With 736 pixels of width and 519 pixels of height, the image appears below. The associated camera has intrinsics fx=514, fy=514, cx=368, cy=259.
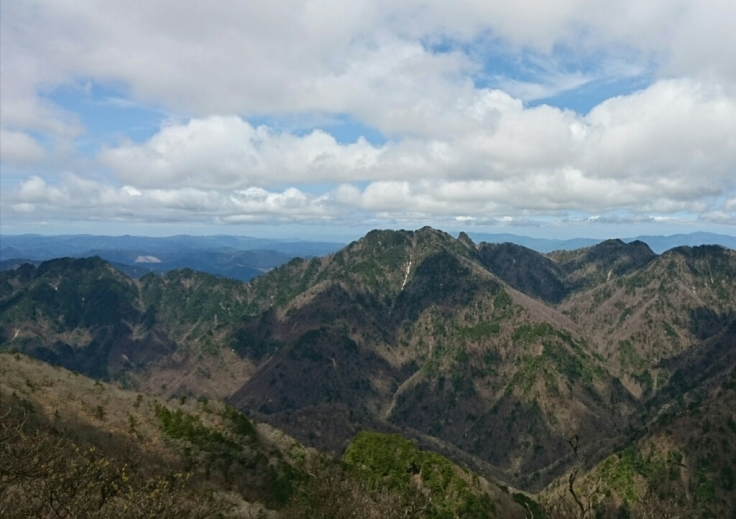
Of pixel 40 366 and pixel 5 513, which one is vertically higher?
pixel 5 513

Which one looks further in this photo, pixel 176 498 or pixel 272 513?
pixel 272 513

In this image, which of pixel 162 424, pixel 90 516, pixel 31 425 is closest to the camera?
pixel 90 516

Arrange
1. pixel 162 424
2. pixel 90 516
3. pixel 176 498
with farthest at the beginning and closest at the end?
pixel 162 424 → pixel 176 498 → pixel 90 516

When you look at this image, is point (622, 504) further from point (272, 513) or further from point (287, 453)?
point (272, 513)

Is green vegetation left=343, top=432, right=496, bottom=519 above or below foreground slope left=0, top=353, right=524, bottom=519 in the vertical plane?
below

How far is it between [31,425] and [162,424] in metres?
32.1

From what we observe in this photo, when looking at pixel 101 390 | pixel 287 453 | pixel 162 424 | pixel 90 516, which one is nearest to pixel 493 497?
pixel 287 453

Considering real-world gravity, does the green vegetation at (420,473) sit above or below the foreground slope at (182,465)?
below

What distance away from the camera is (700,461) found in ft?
641

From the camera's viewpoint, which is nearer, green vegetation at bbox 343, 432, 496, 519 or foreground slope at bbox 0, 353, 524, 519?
foreground slope at bbox 0, 353, 524, 519

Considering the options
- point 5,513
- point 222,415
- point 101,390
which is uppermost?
point 5,513

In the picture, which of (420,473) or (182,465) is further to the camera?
(420,473)

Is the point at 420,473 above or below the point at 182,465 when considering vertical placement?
below

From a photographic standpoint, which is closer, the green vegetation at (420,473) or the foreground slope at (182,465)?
the foreground slope at (182,465)
